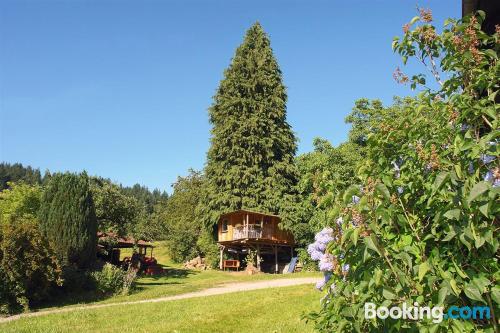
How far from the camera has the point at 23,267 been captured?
14.4 meters

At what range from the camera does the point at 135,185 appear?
173625 millimetres

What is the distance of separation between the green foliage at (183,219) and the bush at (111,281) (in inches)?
720

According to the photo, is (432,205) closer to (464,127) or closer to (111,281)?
(464,127)

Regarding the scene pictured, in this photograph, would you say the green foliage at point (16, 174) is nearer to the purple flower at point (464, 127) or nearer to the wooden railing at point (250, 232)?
the wooden railing at point (250, 232)

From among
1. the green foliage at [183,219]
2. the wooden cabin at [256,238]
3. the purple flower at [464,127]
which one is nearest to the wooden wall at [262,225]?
the wooden cabin at [256,238]

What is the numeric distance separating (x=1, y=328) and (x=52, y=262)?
18.3 ft

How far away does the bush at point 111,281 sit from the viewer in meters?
17.3

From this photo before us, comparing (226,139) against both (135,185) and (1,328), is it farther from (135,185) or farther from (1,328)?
(135,185)

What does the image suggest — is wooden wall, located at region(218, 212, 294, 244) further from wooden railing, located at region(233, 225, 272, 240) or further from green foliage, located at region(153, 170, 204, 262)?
green foliage, located at region(153, 170, 204, 262)

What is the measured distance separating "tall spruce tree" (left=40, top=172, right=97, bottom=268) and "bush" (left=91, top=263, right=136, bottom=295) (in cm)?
171

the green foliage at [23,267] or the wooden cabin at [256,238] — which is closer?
the green foliage at [23,267]

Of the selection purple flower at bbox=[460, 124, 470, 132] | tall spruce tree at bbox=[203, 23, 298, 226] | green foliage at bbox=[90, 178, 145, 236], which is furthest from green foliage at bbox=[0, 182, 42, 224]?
purple flower at bbox=[460, 124, 470, 132]

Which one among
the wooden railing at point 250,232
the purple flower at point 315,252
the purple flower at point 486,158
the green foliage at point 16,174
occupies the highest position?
the green foliage at point 16,174

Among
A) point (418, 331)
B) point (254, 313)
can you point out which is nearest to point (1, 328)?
point (254, 313)
